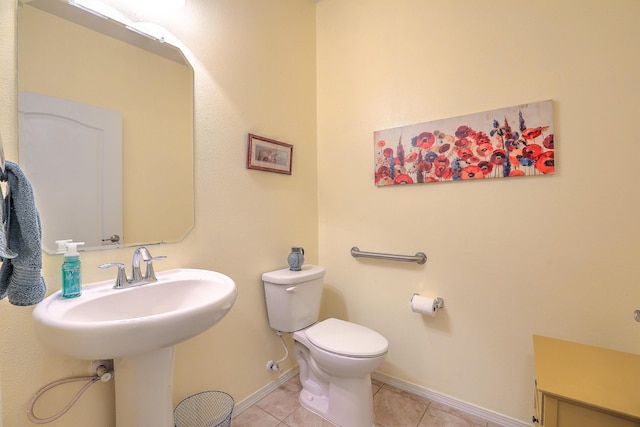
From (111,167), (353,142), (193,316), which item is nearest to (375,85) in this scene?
(353,142)

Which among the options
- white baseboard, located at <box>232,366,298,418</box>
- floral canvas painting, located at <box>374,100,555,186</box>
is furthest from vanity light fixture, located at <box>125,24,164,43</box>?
white baseboard, located at <box>232,366,298,418</box>

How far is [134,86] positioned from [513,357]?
2.20 meters

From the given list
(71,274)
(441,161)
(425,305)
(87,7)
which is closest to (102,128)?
(87,7)

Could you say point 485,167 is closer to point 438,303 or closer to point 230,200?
point 438,303

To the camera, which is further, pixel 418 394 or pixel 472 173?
pixel 418 394

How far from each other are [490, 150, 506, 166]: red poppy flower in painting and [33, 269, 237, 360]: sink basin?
1416mm

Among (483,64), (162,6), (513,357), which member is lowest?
(513,357)

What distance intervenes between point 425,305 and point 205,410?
4.12ft

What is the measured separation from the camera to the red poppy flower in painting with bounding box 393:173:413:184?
1.72m

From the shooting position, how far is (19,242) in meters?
0.68

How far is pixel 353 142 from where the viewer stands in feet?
6.42

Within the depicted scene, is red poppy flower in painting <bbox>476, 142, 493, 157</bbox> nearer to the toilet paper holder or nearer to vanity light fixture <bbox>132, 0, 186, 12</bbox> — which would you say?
the toilet paper holder

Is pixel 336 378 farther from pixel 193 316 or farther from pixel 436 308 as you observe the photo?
pixel 193 316

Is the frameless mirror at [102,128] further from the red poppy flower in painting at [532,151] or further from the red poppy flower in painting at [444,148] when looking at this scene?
the red poppy flower in painting at [532,151]
